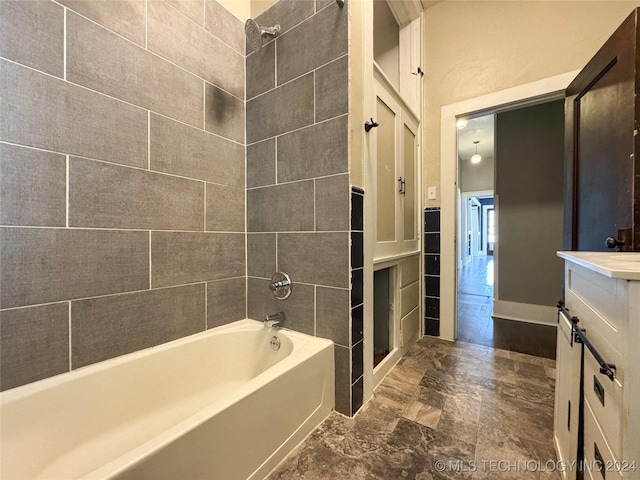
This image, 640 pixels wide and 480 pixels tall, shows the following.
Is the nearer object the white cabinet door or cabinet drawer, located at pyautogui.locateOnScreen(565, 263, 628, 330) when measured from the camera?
cabinet drawer, located at pyautogui.locateOnScreen(565, 263, 628, 330)

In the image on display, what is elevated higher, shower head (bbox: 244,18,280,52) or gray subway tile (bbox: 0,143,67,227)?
shower head (bbox: 244,18,280,52)

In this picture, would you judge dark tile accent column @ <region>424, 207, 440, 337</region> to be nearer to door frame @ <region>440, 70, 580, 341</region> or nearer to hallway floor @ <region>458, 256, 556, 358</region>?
door frame @ <region>440, 70, 580, 341</region>

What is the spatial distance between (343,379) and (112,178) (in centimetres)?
140

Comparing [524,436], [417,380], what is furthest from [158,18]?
[524,436]

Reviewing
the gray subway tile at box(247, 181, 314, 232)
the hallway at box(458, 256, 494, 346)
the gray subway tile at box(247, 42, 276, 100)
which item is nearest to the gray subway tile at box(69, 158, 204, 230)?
the gray subway tile at box(247, 181, 314, 232)

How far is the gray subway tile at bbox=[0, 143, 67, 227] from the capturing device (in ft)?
2.93

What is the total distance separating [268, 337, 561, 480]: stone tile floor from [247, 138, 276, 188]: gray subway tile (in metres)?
1.33

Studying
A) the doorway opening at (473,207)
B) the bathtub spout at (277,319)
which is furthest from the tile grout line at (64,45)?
the doorway opening at (473,207)

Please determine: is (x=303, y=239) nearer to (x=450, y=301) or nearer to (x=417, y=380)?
(x=417, y=380)

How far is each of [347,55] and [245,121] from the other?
2.45 ft

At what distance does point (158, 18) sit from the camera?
49.7 inches

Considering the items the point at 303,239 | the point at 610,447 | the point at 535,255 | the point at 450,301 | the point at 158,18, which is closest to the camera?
the point at 610,447

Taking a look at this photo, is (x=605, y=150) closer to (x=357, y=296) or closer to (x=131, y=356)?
(x=357, y=296)

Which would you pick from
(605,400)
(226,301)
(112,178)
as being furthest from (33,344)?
(605,400)
